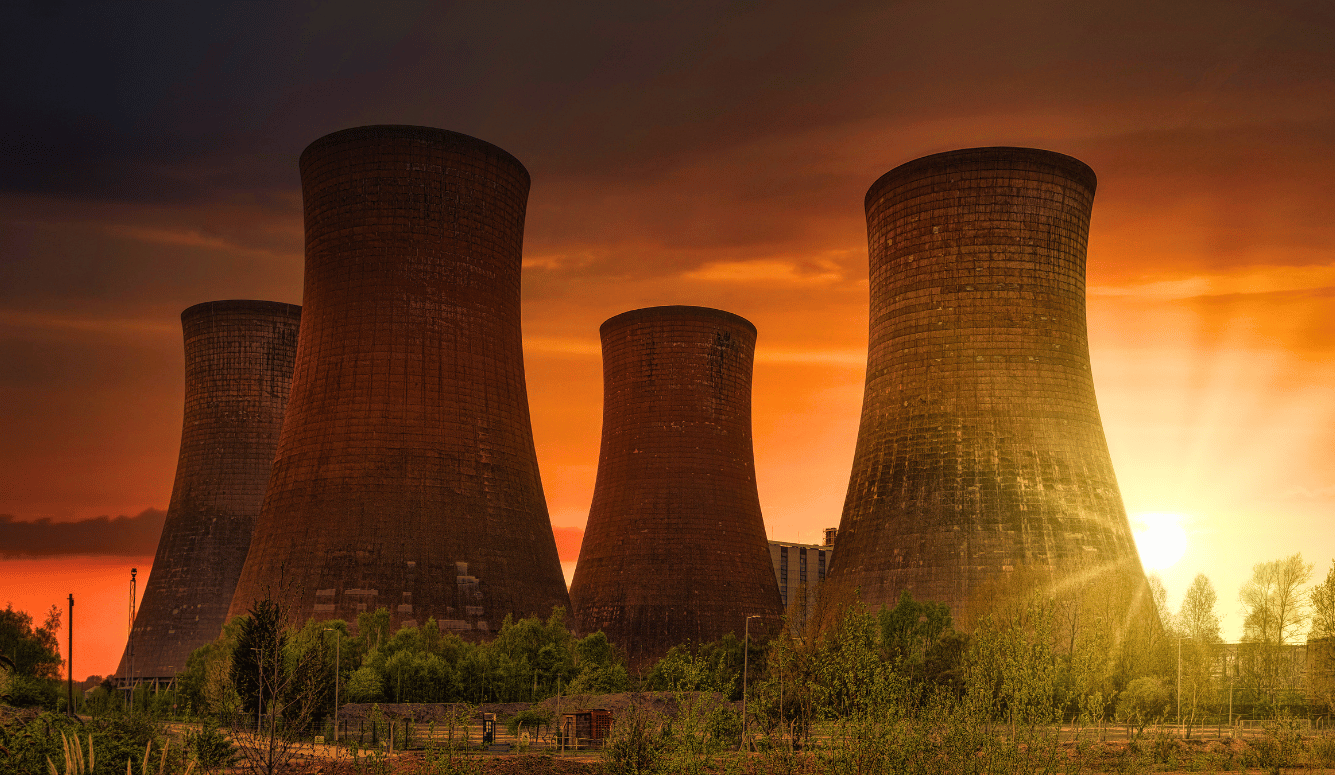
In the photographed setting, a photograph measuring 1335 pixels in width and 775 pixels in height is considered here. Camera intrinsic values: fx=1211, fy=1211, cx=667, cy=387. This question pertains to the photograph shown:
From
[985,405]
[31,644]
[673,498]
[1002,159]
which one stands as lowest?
[31,644]

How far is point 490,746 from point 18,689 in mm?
10842

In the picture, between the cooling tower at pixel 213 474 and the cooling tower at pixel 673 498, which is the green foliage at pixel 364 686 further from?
the cooling tower at pixel 213 474

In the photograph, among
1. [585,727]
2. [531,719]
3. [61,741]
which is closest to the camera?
[61,741]

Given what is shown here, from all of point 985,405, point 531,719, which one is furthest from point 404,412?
point 985,405

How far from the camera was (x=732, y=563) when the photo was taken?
42.1 m

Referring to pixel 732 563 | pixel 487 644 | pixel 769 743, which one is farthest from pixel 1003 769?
pixel 732 563

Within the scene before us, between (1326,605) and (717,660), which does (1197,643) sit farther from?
(717,660)

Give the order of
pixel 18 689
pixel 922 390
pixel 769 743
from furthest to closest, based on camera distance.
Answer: pixel 922 390
pixel 18 689
pixel 769 743

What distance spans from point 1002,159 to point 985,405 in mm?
6672

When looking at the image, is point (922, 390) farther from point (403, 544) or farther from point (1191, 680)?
point (403, 544)

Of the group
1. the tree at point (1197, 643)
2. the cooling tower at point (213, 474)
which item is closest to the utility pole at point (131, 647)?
the cooling tower at point (213, 474)

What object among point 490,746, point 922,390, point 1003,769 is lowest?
point 490,746

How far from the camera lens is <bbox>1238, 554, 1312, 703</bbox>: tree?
133 ft

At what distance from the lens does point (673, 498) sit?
137 feet
